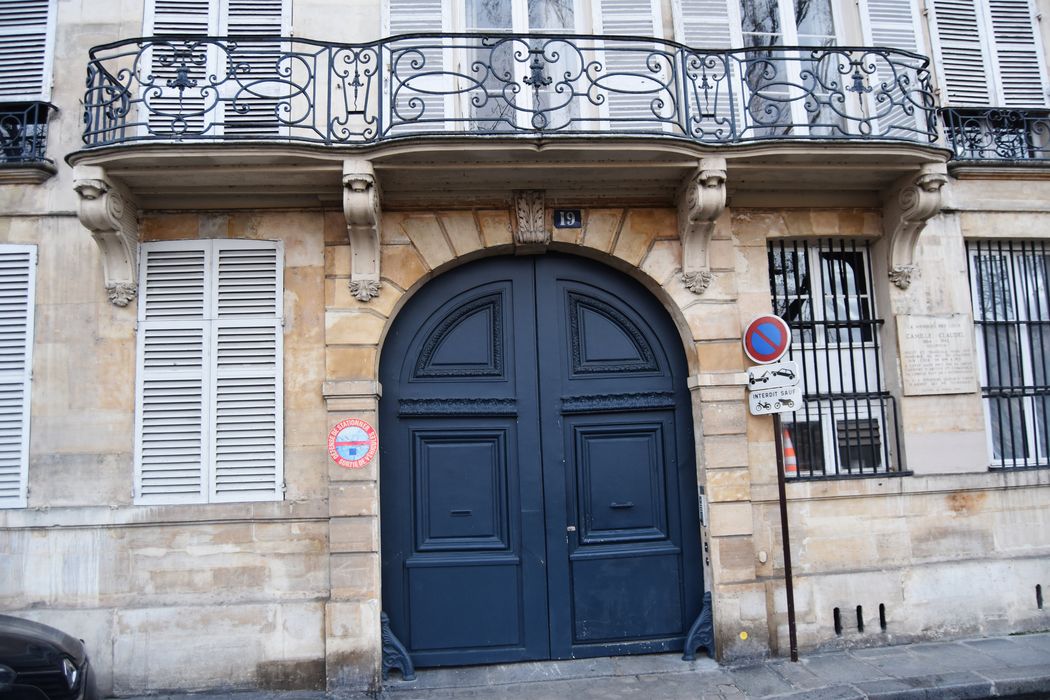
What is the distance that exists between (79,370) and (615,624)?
16.1ft

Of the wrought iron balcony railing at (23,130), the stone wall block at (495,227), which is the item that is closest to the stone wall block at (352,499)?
the stone wall block at (495,227)

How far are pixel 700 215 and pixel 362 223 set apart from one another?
278 cm

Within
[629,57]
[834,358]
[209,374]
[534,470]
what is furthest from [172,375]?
[834,358]

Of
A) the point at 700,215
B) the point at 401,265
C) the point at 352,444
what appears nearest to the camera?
the point at 352,444

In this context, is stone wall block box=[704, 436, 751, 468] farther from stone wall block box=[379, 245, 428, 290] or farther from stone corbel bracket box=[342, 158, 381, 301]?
stone corbel bracket box=[342, 158, 381, 301]

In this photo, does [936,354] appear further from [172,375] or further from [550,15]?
[172,375]

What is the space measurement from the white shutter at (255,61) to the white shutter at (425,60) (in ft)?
3.11

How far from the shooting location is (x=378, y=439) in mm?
6160

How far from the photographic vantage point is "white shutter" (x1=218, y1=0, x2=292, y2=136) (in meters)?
6.33

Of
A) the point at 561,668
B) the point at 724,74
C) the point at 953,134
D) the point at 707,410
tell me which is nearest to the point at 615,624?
the point at 561,668

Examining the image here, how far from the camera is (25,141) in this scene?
6.38 m

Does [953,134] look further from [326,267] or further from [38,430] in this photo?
[38,430]

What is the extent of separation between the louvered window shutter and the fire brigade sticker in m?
0.51

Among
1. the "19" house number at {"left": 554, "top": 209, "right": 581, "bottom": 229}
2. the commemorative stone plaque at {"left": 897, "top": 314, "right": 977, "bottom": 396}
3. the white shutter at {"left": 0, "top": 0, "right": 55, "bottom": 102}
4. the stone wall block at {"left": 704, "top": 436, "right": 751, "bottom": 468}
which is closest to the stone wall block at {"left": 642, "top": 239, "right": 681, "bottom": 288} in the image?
the "19" house number at {"left": 554, "top": 209, "right": 581, "bottom": 229}
